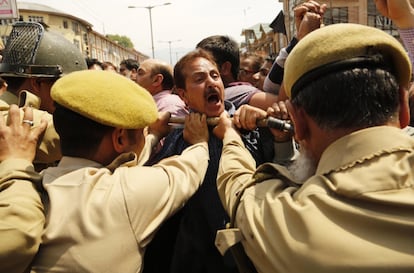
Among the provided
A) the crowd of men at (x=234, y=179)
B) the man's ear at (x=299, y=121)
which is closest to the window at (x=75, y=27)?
the crowd of men at (x=234, y=179)

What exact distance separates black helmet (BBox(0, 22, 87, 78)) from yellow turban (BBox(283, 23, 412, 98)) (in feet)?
Answer: 5.29

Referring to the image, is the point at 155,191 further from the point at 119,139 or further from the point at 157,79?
the point at 157,79

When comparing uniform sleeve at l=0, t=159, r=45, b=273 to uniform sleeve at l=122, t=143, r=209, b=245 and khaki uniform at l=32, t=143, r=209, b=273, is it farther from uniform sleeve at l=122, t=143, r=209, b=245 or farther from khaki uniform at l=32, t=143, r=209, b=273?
uniform sleeve at l=122, t=143, r=209, b=245

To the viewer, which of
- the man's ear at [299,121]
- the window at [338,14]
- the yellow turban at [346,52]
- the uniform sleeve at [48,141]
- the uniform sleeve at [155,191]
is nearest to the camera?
the yellow turban at [346,52]

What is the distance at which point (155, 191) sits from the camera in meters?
1.42

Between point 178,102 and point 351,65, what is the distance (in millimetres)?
2201

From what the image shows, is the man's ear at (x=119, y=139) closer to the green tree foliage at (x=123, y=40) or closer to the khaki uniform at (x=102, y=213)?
the khaki uniform at (x=102, y=213)

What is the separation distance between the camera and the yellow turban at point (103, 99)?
141 cm

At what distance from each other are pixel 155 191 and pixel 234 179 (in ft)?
1.05

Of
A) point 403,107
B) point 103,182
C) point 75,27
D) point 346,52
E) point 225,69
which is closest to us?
point 346,52

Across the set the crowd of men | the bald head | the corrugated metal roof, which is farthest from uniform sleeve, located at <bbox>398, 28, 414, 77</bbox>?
the corrugated metal roof

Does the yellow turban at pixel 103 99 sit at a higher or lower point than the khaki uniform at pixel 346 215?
higher

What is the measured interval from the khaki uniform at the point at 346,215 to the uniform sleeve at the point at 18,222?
0.72 m

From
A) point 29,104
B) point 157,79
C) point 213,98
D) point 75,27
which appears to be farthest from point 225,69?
point 75,27
